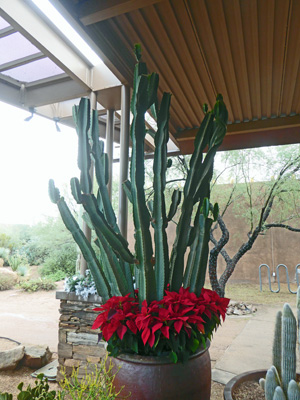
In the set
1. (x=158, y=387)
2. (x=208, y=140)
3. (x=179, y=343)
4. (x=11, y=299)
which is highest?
(x=208, y=140)

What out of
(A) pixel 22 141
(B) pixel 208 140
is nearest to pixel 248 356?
(B) pixel 208 140

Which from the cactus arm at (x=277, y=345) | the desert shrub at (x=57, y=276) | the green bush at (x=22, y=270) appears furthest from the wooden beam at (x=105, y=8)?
the green bush at (x=22, y=270)

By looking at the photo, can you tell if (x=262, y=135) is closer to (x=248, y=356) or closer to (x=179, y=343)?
(x=248, y=356)

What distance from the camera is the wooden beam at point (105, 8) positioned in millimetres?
1697

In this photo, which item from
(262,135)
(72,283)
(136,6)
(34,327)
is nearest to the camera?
(136,6)

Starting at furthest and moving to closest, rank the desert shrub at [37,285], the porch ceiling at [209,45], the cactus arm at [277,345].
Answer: the desert shrub at [37,285]
the porch ceiling at [209,45]
the cactus arm at [277,345]

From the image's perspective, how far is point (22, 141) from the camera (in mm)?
16734

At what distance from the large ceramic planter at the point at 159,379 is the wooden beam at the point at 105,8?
1.78 metres

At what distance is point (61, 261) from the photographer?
29.8 feet

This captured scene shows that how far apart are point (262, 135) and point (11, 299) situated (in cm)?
612

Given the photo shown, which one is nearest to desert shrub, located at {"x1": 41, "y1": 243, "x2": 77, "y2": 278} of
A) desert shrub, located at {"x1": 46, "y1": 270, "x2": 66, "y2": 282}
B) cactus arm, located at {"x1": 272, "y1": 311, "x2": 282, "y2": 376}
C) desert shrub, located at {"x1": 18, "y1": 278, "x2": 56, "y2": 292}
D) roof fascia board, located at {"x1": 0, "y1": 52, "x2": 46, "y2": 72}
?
desert shrub, located at {"x1": 46, "y1": 270, "x2": 66, "y2": 282}

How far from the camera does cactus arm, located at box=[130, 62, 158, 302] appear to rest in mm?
1275

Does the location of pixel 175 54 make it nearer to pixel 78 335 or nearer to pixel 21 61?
pixel 21 61

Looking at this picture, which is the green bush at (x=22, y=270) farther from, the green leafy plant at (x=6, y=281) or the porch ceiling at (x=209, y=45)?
the porch ceiling at (x=209, y=45)
